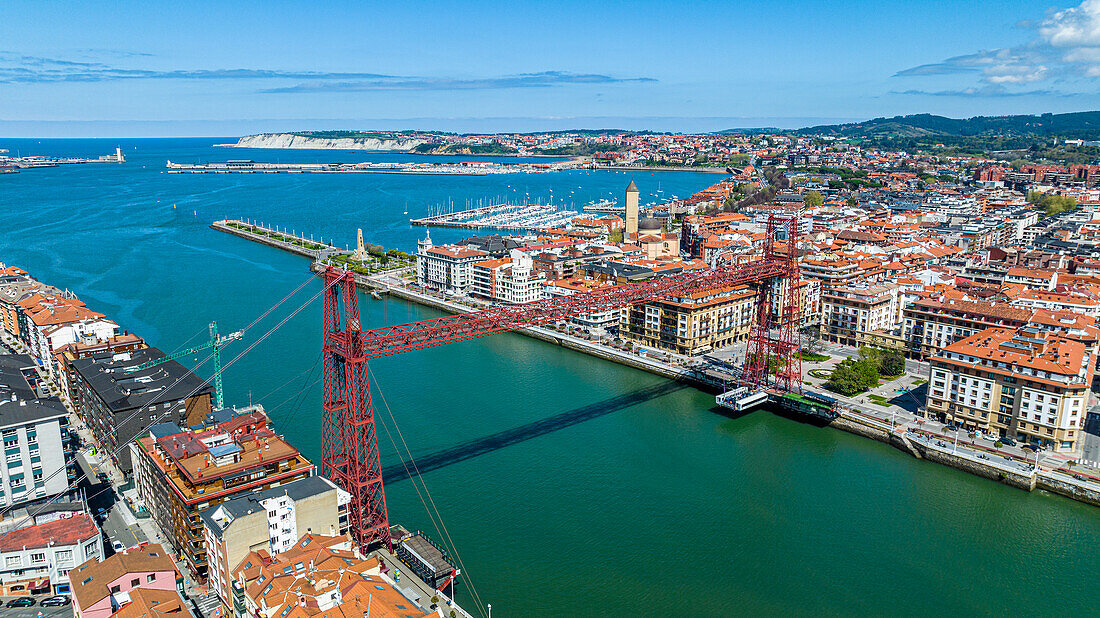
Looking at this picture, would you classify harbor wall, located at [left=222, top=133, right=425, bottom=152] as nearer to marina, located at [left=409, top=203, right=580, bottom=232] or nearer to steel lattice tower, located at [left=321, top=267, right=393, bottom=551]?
marina, located at [left=409, top=203, right=580, bottom=232]

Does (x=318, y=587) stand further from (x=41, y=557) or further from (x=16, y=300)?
(x=16, y=300)

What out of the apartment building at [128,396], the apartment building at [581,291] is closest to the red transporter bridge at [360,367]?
the apartment building at [128,396]

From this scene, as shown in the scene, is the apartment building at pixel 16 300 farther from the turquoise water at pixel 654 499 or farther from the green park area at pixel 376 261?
the green park area at pixel 376 261

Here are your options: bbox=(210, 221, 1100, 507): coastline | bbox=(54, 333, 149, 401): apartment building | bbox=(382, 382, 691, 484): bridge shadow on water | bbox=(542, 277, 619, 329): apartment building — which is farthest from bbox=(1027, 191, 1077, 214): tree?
bbox=(54, 333, 149, 401): apartment building

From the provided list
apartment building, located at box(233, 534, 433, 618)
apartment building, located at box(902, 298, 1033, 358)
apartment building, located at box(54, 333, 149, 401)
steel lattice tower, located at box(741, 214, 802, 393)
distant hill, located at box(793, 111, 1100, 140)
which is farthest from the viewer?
distant hill, located at box(793, 111, 1100, 140)

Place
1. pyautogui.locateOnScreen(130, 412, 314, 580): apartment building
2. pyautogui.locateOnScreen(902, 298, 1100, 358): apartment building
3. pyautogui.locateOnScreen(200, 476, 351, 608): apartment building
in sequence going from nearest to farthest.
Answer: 1. pyautogui.locateOnScreen(200, 476, 351, 608): apartment building
2. pyautogui.locateOnScreen(130, 412, 314, 580): apartment building
3. pyautogui.locateOnScreen(902, 298, 1100, 358): apartment building
